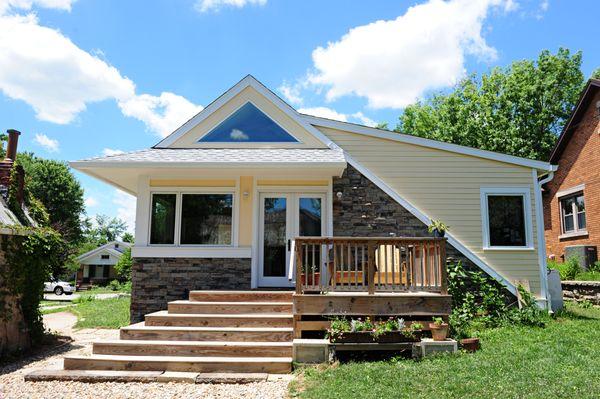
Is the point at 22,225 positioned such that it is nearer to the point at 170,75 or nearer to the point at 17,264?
the point at 17,264

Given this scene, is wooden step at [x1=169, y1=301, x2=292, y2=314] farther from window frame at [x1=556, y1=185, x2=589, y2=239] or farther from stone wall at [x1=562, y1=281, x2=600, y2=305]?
window frame at [x1=556, y1=185, x2=589, y2=239]

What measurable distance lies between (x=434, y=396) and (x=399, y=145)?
6.50 m

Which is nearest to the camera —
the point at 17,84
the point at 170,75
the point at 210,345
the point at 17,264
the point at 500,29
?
the point at 210,345

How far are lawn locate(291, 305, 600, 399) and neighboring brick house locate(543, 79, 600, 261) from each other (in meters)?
9.48

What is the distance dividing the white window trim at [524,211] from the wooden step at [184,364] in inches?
230

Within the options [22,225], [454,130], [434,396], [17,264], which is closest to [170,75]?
[22,225]

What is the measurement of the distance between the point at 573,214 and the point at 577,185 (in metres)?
1.10

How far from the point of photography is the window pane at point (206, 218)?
29.6ft

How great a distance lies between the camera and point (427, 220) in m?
9.17

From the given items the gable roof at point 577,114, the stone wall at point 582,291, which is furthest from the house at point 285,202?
the gable roof at point 577,114

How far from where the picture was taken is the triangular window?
962 centimetres

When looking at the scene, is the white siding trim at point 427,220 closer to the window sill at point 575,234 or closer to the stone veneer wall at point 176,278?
the stone veneer wall at point 176,278

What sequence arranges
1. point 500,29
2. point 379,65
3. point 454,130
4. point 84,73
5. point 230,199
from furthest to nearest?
point 454,130 → point 379,65 → point 84,73 → point 500,29 → point 230,199

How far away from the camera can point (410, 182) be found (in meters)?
9.76
